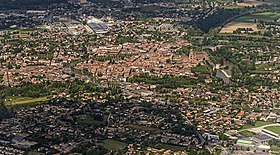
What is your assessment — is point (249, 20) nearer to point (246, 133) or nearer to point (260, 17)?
point (260, 17)

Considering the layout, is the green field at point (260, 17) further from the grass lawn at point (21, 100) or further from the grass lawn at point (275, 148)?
the grass lawn at point (275, 148)

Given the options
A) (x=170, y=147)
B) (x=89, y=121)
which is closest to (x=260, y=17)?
(x=89, y=121)

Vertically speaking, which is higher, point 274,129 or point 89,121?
point 274,129

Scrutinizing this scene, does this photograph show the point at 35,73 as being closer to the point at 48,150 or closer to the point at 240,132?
the point at 48,150

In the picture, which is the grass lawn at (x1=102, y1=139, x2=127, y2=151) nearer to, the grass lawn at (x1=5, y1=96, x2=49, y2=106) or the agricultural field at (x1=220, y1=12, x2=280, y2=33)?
the grass lawn at (x1=5, y1=96, x2=49, y2=106)

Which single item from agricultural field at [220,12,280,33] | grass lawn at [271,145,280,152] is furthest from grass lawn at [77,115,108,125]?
agricultural field at [220,12,280,33]

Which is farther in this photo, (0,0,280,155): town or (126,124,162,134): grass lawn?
(126,124,162,134): grass lawn
